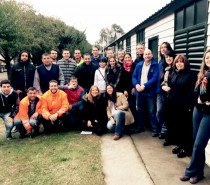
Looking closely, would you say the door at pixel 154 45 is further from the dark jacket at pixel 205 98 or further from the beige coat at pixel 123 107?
the dark jacket at pixel 205 98

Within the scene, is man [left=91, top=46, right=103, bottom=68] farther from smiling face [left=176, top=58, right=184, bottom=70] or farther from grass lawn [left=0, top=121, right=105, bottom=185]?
smiling face [left=176, top=58, right=184, bottom=70]

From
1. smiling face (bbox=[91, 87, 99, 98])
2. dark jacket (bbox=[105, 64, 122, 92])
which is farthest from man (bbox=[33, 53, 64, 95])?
dark jacket (bbox=[105, 64, 122, 92])

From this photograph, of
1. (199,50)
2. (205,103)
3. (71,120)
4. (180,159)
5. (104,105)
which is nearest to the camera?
(205,103)

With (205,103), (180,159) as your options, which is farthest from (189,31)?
(180,159)

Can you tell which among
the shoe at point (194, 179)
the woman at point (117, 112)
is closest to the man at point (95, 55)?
the woman at point (117, 112)

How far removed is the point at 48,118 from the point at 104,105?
144cm

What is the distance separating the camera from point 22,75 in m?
5.50

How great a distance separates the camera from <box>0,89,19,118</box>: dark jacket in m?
4.97

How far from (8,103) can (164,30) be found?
476 cm

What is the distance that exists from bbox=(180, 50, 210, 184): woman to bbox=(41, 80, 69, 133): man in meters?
3.25

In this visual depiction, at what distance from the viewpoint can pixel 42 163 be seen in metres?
3.77

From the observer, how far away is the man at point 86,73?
5715 millimetres

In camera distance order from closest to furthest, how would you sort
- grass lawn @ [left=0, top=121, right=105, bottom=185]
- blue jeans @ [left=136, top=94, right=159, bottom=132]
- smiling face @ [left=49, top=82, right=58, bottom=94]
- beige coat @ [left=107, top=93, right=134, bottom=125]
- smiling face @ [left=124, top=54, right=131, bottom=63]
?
grass lawn @ [left=0, top=121, right=105, bottom=185] < blue jeans @ [left=136, top=94, right=159, bottom=132] < beige coat @ [left=107, top=93, right=134, bottom=125] < smiling face @ [left=49, top=82, right=58, bottom=94] < smiling face @ [left=124, top=54, right=131, bottom=63]

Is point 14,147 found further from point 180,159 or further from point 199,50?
point 199,50
